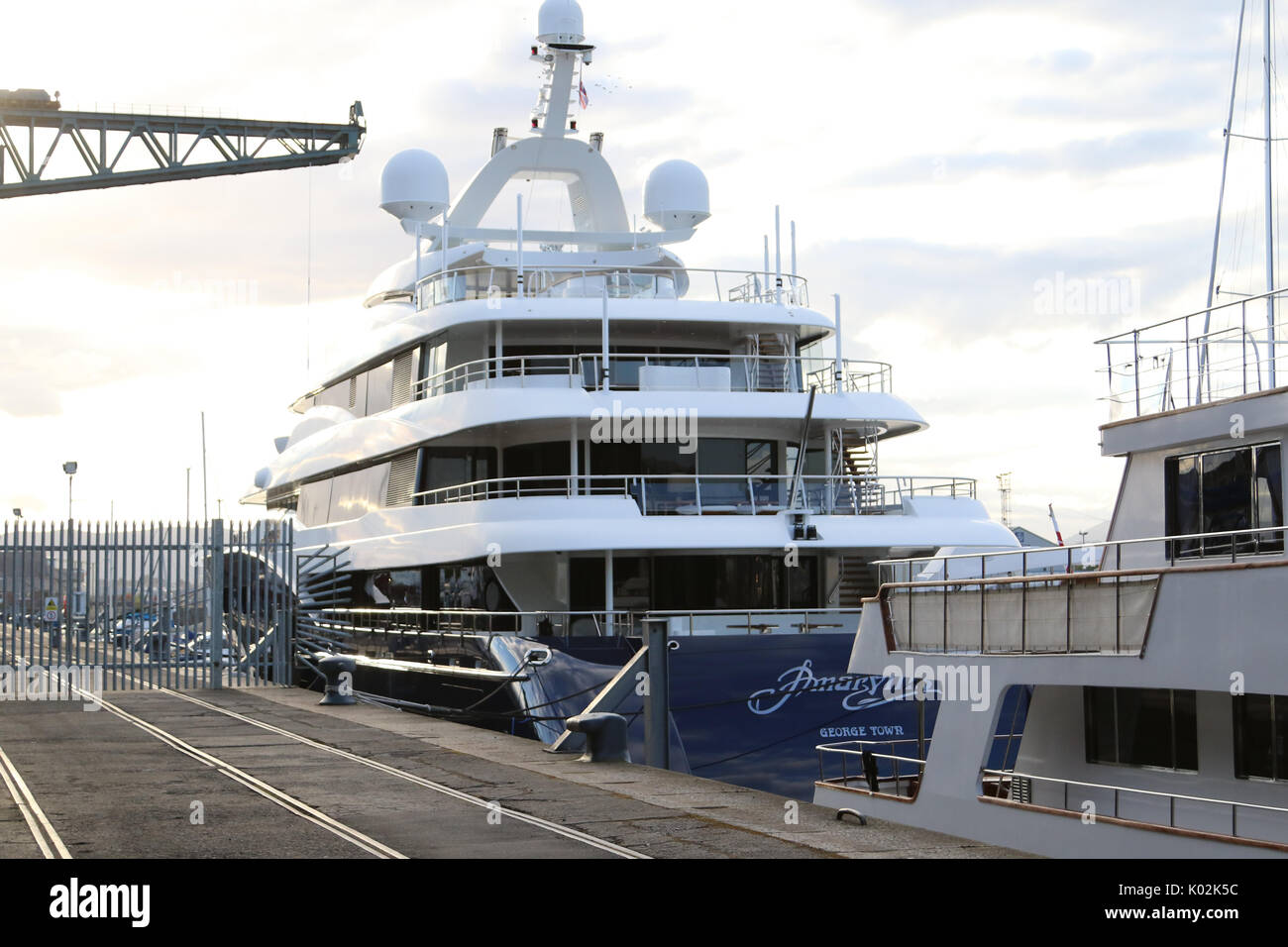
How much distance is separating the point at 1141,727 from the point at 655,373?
12229mm

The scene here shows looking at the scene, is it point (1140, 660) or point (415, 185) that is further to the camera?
point (415, 185)

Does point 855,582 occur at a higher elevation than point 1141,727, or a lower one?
higher

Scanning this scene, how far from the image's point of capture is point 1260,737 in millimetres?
12148

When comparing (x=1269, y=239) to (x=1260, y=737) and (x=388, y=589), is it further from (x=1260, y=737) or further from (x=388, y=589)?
(x=388, y=589)

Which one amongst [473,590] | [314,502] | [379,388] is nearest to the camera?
[473,590]

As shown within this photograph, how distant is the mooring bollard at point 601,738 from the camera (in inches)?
562

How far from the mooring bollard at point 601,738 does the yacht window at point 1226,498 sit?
578cm

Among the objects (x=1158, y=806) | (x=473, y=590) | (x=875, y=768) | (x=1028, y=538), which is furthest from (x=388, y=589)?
(x=1028, y=538)

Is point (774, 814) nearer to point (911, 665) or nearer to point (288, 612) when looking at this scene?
point (911, 665)

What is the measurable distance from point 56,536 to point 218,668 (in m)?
3.32

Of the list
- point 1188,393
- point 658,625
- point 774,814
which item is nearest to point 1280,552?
point 1188,393

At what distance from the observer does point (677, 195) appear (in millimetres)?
31078

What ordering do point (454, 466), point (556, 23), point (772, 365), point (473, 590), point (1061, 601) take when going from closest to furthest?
point (1061, 601), point (473, 590), point (454, 466), point (772, 365), point (556, 23)

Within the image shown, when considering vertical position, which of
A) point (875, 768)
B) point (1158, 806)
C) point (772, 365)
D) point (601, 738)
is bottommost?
point (1158, 806)
